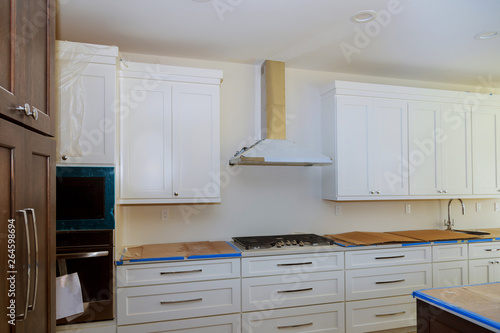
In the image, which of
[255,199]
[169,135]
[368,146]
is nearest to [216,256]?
[255,199]

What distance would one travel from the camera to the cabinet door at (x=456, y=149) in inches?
141

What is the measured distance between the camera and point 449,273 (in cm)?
331

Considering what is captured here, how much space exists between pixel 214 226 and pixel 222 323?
2.89ft

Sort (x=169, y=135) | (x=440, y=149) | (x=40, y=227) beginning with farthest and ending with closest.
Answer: (x=440, y=149)
(x=169, y=135)
(x=40, y=227)

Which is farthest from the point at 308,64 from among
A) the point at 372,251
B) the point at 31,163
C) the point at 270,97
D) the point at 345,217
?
the point at 31,163

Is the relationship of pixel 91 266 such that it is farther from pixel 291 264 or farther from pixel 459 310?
pixel 459 310

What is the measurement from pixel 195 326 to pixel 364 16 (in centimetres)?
254

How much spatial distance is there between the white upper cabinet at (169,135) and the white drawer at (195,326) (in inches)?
35.6

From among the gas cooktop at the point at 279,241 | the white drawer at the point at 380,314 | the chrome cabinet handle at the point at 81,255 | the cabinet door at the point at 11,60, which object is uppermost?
the cabinet door at the point at 11,60

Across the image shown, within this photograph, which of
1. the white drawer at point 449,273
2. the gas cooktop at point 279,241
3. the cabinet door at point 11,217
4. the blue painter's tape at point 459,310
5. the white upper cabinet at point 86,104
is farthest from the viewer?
the white drawer at point 449,273

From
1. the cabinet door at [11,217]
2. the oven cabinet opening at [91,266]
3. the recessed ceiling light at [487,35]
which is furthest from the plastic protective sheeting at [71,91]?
the recessed ceiling light at [487,35]

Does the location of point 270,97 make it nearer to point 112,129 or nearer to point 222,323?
point 112,129

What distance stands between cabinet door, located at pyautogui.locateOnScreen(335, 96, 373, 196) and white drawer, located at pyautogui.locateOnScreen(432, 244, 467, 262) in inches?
32.1

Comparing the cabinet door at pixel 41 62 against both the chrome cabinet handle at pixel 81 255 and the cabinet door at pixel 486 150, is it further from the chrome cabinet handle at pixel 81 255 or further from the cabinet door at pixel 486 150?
the cabinet door at pixel 486 150
